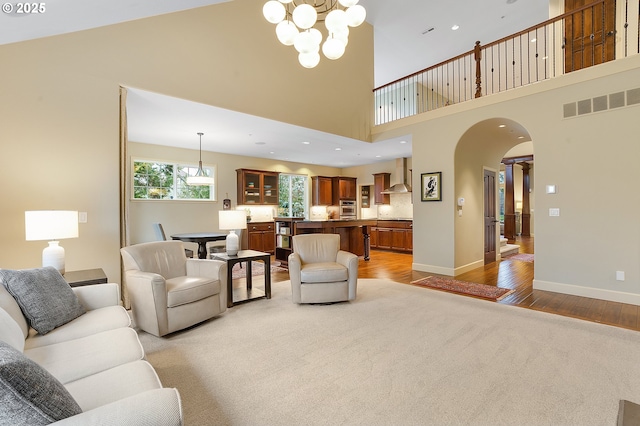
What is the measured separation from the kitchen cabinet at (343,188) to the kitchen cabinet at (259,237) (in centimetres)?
266

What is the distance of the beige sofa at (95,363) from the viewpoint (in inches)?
37.3

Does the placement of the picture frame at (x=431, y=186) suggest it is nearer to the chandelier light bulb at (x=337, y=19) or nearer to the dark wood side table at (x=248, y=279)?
the dark wood side table at (x=248, y=279)

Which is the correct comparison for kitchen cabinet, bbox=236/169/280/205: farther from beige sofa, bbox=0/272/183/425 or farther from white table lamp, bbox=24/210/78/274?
beige sofa, bbox=0/272/183/425

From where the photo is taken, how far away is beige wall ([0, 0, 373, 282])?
3.12 m

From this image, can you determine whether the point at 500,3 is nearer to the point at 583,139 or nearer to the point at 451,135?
the point at 451,135

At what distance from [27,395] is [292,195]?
349 inches

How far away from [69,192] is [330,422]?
3.71 meters

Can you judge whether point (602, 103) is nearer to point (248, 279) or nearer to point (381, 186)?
point (248, 279)

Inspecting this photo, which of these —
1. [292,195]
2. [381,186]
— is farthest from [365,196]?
[292,195]

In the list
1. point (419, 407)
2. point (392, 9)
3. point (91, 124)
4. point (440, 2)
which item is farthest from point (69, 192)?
point (440, 2)

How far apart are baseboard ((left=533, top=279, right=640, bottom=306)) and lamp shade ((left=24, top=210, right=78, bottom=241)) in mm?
5966

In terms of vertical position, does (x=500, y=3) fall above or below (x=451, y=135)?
above

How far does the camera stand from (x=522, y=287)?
450 cm

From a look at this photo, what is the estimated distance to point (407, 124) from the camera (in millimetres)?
5980
